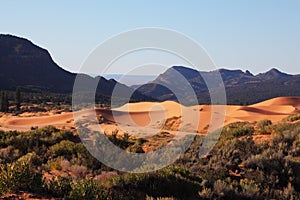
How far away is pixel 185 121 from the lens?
103 feet

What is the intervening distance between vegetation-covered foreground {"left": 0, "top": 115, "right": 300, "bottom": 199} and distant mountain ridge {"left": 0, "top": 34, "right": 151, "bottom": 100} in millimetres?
79226

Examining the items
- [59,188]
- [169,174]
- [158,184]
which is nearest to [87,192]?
[59,188]

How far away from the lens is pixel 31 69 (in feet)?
344

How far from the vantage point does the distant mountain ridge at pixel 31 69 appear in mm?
95438

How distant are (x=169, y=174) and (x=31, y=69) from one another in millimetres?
101307

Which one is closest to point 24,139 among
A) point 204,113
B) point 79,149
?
point 79,149

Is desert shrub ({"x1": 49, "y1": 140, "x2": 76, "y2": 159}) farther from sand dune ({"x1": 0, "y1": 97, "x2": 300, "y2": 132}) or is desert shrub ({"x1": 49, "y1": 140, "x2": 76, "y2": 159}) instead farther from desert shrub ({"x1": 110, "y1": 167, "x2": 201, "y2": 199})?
sand dune ({"x1": 0, "y1": 97, "x2": 300, "y2": 132})

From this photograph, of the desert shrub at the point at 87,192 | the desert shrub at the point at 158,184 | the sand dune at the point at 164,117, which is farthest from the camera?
the sand dune at the point at 164,117

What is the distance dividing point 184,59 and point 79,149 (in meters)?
4.99

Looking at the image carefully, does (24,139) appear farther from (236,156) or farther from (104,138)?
(236,156)

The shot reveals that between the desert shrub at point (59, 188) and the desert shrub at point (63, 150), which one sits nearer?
the desert shrub at point (59, 188)

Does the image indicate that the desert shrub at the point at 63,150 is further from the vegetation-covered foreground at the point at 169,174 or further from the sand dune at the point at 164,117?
the sand dune at the point at 164,117

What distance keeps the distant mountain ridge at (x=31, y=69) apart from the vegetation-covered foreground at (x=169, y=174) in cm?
7923

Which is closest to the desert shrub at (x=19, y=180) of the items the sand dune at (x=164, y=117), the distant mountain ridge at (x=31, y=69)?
the sand dune at (x=164, y=117)
